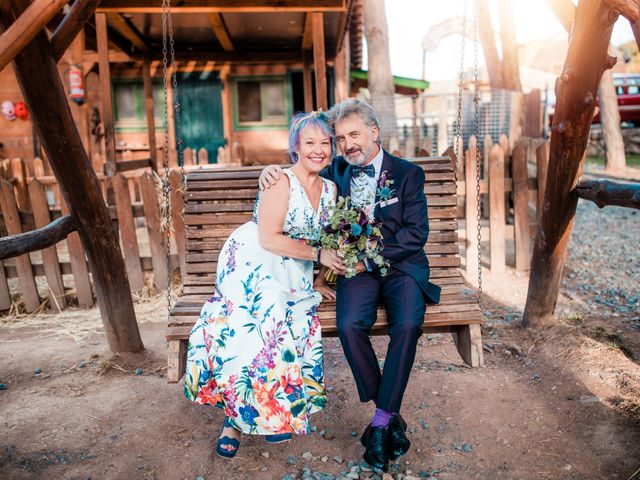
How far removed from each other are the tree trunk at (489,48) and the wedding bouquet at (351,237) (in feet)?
35.4

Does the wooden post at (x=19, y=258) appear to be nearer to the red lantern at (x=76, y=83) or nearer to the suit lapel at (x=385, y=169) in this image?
the suit lapel at (x=385, y=169)

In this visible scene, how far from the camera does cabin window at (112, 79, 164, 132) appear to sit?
1266cm

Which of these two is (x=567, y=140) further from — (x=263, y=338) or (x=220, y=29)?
(x=220, y=29)

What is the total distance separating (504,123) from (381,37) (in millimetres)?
3074

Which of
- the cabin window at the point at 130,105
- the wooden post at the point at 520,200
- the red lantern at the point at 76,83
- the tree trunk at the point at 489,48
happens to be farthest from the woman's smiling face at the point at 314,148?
the tree trunk at the point at 489,48

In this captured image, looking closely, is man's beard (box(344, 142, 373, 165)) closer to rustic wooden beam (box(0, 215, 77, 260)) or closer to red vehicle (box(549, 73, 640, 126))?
rustic wooden beam (box(0, 215, 77, 260))

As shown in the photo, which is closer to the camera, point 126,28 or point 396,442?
point 396,442

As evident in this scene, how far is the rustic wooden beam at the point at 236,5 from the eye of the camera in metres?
6.83

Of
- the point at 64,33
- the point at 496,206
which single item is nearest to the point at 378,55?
the point at 496,206

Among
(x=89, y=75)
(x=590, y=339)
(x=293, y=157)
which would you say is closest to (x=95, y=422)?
(x=293, y=157)

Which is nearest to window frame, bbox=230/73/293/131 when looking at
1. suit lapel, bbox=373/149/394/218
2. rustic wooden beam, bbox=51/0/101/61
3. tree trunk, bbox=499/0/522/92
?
tree trunk, bbox=499/0/522/92

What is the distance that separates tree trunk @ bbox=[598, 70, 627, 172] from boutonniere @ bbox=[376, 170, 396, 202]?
12.9 metres

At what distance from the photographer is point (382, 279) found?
3.26m

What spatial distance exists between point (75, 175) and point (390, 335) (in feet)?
7.52
